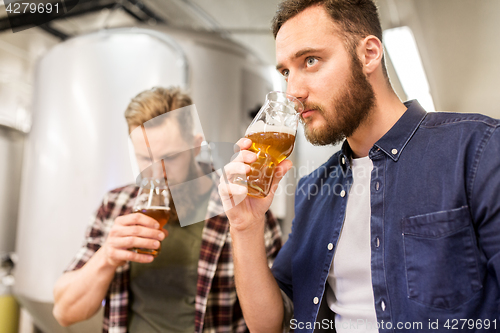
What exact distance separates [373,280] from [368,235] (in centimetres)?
10

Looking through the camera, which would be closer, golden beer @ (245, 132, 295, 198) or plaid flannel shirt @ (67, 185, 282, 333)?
golden beer @ (245, 132, 295, 198)

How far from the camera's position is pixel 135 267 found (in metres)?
0.92

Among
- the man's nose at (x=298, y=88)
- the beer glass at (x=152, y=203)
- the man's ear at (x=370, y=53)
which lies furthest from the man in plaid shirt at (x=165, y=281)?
the man's ear at (x=370, y=53)

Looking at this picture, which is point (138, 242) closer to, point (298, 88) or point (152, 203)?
point (152, 203)

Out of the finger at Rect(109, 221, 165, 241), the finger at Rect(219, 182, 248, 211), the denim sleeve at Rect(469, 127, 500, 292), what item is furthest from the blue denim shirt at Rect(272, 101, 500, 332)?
the finger at Rect(109, 221, 165, 241)

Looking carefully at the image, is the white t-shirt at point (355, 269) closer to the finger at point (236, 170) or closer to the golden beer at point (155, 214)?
the finger at point (236, 170)

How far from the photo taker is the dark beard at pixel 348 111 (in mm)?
708

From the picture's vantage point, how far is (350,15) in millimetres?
748

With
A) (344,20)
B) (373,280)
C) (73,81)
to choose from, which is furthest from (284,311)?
(73,81)

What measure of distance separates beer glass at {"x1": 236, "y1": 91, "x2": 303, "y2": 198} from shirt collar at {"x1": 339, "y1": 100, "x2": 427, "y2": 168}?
0.67ft

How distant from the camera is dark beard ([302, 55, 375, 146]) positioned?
71cm

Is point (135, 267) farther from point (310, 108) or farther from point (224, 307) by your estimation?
point (310, 108)

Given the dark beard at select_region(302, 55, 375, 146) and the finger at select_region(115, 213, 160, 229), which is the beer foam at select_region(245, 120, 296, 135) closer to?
the dark beard at select_region(302, 55, 375, 146)

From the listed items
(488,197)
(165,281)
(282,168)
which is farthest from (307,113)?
(165,281)
